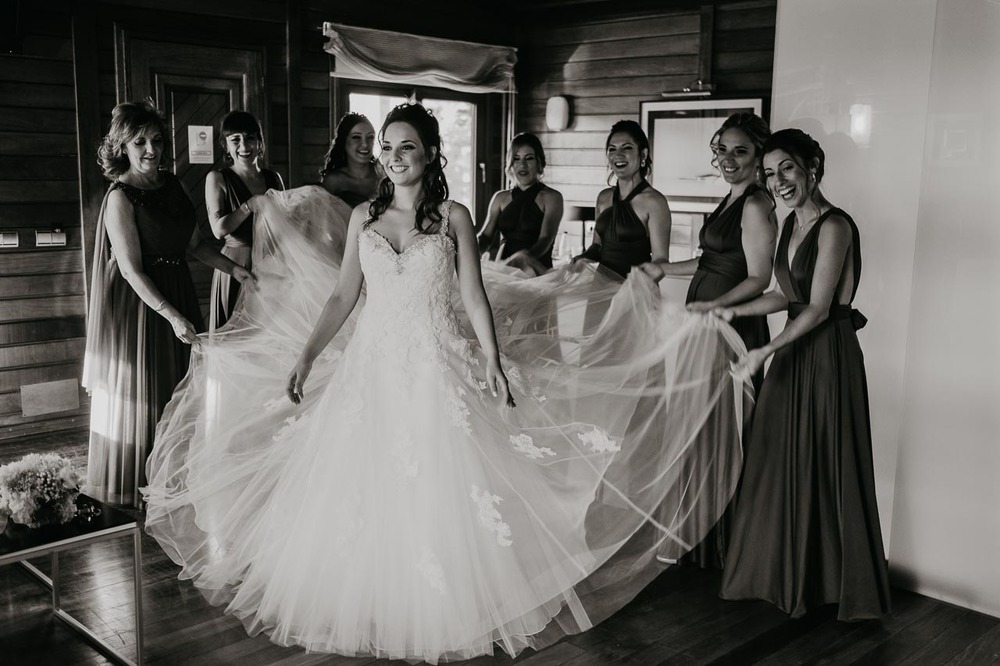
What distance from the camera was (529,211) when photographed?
5.57 metres

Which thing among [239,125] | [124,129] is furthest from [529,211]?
[124,129]

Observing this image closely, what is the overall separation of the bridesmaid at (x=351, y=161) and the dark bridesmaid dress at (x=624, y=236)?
1.24m

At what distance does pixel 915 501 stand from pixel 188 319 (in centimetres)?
326

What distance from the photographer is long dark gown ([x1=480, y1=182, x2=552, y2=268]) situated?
5.57 metres

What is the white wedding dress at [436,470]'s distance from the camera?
297 cm

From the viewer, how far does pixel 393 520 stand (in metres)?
3.02

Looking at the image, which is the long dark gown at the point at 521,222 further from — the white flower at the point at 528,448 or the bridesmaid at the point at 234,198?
the white flower at the point at 528,448

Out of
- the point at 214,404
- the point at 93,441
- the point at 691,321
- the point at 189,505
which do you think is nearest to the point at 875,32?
the point at 691,321

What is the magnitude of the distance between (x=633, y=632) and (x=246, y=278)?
2.37 metres

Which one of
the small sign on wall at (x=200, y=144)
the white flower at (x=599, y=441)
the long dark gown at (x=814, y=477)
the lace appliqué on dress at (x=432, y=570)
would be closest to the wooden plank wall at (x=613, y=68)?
the small sign on wall at (x=200, y=144)

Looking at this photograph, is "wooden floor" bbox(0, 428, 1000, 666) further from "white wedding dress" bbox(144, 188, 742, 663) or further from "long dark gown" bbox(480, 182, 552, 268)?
"long dark gown" bbox(480, 182, 552, 268)

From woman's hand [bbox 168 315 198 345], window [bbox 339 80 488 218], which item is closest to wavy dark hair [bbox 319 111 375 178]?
woman's hand [bbox 168 315 198 345]

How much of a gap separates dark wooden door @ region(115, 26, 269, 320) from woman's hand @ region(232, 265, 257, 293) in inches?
79.4

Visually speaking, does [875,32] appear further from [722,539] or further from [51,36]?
[51,36]
